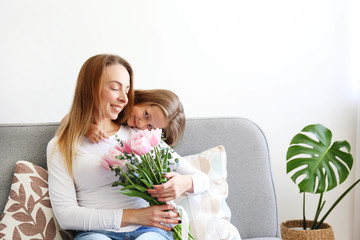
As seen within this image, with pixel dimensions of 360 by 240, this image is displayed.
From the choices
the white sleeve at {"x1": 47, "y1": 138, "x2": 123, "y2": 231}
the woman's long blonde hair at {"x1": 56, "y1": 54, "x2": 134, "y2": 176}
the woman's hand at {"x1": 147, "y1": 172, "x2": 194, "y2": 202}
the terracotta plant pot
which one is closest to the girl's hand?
the woman's long blonde hair at {"x1": 56, "y1": 54, "x2": 134, "y2": 176}

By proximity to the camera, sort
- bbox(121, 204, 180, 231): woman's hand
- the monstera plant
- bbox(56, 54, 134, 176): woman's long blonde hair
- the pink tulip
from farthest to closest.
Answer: the monstera plant < bbox(56, 54, 134, 176): woman's long blonde hair < bbox(121, 204, 180, 231): woman's hand < the pink tulip

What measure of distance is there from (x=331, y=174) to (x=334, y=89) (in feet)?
2.62

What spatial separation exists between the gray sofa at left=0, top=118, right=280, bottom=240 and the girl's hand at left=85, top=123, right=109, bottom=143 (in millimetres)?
242

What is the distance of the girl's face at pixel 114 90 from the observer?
189cm

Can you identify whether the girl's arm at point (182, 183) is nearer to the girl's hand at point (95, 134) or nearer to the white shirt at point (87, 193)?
the white shirt at point (87, 193)

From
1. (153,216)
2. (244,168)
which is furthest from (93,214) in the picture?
(244,168)

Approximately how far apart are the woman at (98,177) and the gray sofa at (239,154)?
0.65 ft

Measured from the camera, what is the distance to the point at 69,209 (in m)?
1.75

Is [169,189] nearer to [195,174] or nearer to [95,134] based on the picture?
[195,174]

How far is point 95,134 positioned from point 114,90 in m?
0.20

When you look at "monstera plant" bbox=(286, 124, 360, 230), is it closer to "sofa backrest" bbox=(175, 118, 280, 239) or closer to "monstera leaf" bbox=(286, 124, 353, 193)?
"monstera leaf" bbox=(286, 124, 353, 193)

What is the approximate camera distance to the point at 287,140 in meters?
2.95

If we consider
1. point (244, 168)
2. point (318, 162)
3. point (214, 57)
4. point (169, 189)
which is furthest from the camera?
point (214, 57)

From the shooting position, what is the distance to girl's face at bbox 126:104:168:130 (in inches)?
78.7
